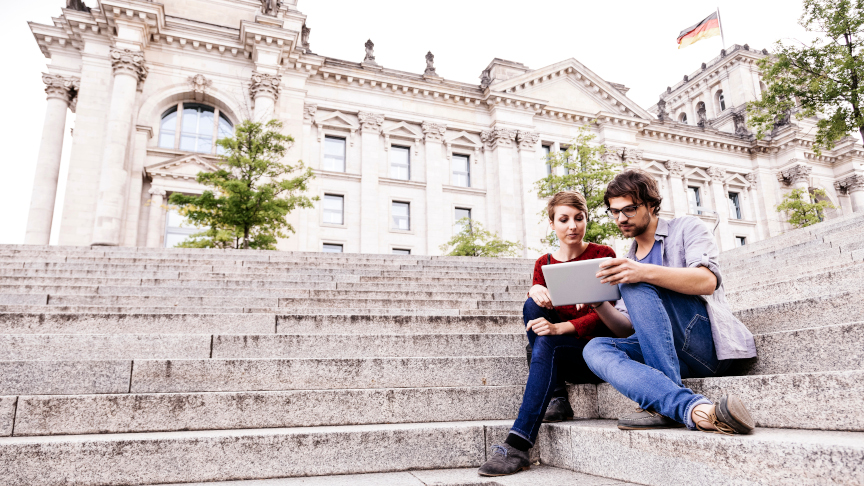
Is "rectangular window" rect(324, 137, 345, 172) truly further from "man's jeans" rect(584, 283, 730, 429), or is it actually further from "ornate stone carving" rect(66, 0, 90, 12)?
"man's jeans" rect(584, 283, 730, 429)

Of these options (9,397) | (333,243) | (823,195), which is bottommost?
(9,397)

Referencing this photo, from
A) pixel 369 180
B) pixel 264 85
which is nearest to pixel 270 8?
pixel 264 85

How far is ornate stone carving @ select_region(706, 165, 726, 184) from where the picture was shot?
40594 mm

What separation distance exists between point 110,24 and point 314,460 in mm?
27672

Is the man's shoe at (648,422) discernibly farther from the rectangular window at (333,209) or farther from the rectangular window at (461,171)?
the rectangular window at (461,171)

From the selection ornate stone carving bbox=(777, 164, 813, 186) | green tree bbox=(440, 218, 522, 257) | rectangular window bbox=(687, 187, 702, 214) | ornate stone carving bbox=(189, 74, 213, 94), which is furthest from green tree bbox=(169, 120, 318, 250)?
ornate stone carving bbox=(777, 164, 813, 186)

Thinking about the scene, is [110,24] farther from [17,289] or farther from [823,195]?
[823,195]

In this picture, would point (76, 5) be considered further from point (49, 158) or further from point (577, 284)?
point (577, 284)

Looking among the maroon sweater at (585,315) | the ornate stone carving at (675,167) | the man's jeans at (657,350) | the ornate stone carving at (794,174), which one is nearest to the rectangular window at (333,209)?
the ornate stone carving at (675,167)

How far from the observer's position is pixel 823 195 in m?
43.4

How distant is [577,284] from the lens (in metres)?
3.42

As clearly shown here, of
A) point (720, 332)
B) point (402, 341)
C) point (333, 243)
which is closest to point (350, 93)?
point (333, 243)

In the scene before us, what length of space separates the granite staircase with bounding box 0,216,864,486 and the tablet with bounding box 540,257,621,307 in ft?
2.53

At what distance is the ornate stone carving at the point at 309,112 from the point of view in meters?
29.0
